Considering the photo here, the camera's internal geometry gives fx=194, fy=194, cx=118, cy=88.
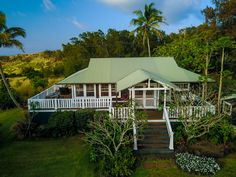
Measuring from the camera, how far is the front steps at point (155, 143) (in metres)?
10.7

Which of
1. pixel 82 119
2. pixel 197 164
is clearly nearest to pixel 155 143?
pixel 197 164

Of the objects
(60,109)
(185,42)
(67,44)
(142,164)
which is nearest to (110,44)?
(67,44)

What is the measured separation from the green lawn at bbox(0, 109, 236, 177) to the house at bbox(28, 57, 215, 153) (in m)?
2.96

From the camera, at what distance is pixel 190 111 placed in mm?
12625

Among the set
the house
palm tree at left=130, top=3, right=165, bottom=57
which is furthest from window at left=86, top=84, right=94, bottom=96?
palm tree at left=130, top=3, right=165, bottom=57

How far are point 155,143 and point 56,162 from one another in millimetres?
5583

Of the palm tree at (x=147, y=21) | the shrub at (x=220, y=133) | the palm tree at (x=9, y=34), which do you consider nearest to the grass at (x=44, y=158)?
the shrub at (x=220, y=133)

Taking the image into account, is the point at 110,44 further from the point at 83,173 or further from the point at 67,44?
the point at 83,173

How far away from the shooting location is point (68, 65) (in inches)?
1223

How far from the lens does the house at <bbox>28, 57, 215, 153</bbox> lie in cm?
1359

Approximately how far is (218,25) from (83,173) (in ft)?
101

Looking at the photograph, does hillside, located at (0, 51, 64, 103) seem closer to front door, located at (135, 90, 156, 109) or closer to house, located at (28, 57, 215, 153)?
house, located at (28, 57, 215, 153)

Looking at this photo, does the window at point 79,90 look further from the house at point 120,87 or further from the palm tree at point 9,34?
the palm tree at point 9,34

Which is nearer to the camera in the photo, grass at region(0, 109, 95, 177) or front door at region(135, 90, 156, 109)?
grass at region(0, 109, 95, 177)
